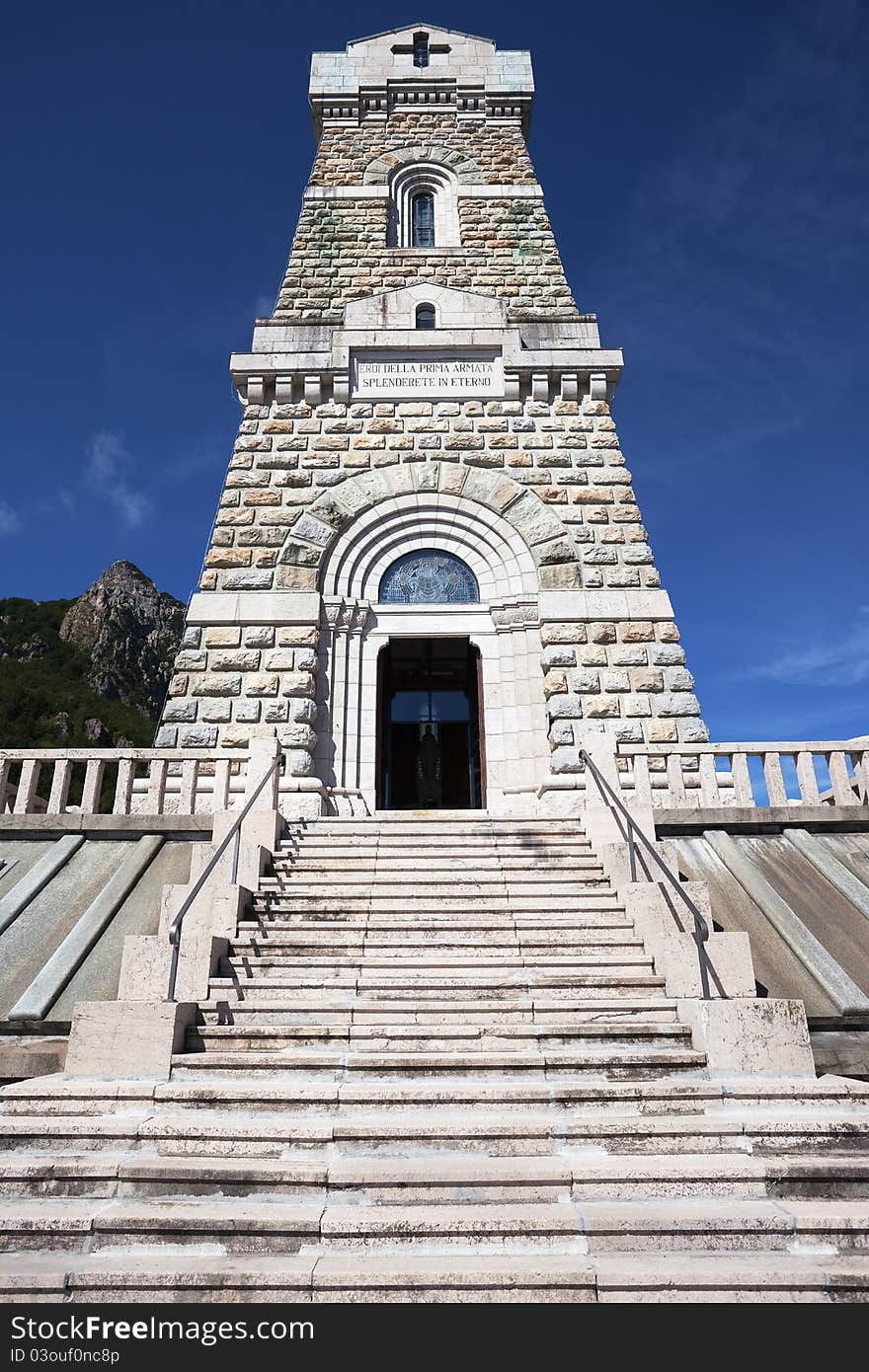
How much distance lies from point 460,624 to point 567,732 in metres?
2.37

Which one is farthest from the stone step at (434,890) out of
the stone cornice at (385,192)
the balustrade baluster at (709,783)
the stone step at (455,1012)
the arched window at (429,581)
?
the stone cornice at (385,192)

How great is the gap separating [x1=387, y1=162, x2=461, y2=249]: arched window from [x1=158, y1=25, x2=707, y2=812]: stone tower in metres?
0.14

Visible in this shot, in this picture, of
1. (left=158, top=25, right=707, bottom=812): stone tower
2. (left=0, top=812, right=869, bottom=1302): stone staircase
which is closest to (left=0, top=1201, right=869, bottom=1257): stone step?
(left=0, top=812, right=869, bottom=1302): stone staircase

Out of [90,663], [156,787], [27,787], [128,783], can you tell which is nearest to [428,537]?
[156,787]

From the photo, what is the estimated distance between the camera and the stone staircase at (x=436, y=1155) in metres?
3.31

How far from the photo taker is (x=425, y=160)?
15.0 meters

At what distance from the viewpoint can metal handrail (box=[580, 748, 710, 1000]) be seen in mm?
5520

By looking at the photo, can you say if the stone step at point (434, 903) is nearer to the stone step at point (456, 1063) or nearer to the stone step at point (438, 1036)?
the stone step at point (438, 1036)

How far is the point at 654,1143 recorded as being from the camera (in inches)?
164

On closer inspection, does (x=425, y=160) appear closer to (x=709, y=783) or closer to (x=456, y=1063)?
(x=709, y=783)

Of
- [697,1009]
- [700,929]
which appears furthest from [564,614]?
[697,1009]

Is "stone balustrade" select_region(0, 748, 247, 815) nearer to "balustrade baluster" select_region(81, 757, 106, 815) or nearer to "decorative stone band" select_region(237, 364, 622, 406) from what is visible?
"balustrade baluster" select_region(81, 757, 106, 815)

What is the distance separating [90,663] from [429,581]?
41.8 meters

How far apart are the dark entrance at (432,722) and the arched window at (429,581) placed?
0.83 metres
